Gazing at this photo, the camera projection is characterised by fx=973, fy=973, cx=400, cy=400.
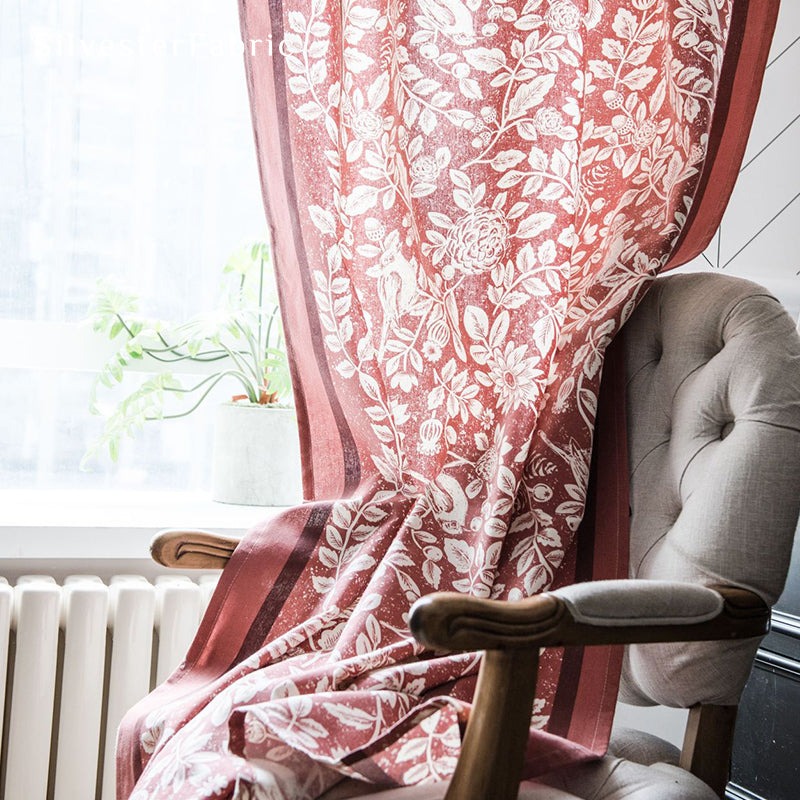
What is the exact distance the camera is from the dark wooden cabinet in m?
1.39

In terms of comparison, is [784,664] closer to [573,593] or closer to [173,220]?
Answer: [573,593]

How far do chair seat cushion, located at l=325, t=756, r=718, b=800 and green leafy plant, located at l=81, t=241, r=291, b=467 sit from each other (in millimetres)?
986

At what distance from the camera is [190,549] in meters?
1.37

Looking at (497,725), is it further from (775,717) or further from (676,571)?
(775,717)

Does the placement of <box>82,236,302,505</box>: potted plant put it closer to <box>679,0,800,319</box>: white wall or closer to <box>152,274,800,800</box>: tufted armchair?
<box>152,274,800,800</box>: tufted armchair

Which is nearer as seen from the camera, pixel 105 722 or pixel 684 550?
pixel 684 550

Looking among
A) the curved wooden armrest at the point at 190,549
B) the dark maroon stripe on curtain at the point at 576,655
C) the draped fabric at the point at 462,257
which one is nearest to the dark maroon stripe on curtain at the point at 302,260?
the draped fabric at the point at 462,257

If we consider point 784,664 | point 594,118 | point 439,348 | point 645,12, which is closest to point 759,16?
point 645,12

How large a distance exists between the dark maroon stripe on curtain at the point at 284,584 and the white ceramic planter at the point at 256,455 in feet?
1.48

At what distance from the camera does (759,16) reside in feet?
4.67

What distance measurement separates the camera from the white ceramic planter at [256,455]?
186cm

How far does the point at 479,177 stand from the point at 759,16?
0.47 metres

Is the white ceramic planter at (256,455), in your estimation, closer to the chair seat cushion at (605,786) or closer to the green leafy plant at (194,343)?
the green leafy plant at (194,343)

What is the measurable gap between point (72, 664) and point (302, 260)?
0.78m
